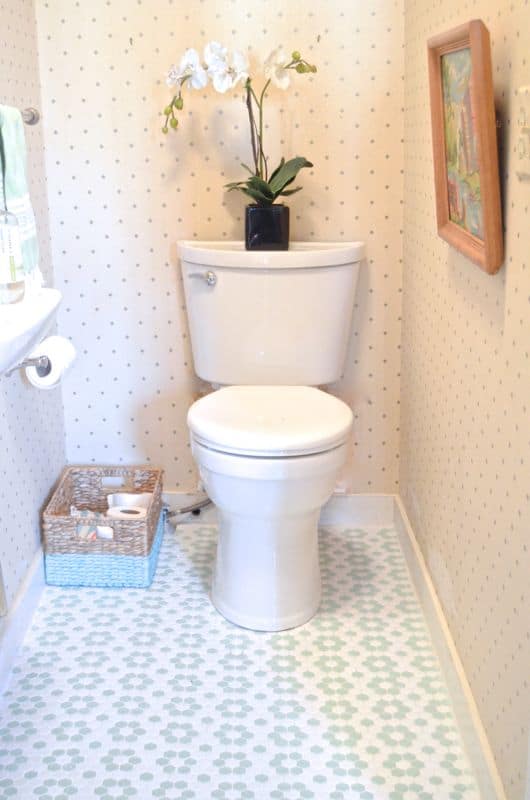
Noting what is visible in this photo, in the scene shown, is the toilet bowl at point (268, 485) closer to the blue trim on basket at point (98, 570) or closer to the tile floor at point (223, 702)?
the tile floor at point (223, 702)

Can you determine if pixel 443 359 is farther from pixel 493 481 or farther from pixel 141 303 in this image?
pixel 141 303

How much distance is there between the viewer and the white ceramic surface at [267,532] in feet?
6.15

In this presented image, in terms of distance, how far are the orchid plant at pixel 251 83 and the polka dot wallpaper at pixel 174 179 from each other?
42 millimetres

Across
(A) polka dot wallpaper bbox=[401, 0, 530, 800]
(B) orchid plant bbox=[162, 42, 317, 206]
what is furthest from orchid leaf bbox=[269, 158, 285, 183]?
(A) polka dot wallpaper bbox=[401, 0, 530, 800]

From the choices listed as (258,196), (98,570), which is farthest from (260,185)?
(98,570)

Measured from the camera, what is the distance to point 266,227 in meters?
Answer: 2.22

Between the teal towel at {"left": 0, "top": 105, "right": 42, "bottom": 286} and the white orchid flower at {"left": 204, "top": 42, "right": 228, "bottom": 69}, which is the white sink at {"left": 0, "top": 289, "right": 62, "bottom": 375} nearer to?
the teal towel at {"left": 0, "top": 105, "right": 42, "bottom": 286}

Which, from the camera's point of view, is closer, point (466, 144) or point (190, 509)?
point (466, 144)

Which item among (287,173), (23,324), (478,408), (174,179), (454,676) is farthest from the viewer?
(174,179)

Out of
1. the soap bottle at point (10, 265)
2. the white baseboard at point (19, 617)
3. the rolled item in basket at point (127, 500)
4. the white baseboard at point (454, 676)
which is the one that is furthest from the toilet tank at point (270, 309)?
the soap bottle at point (10, 265)

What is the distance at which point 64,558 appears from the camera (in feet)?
7.25

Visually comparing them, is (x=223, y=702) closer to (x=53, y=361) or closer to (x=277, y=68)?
(x=53, y=361)

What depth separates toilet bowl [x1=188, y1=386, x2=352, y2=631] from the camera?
1859 millimetres

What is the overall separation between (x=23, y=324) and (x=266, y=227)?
104 centimetres
